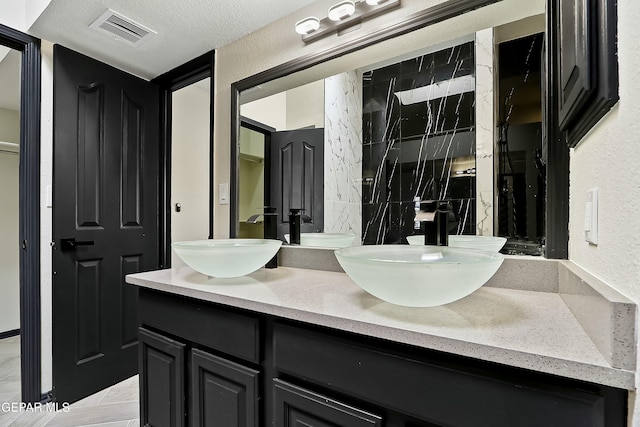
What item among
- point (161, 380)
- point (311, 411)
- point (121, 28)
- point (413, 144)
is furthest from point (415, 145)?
point (121, 28)

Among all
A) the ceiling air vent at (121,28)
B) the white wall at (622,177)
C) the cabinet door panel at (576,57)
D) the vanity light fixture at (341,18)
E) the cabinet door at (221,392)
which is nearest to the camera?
the white wall at (622,177)

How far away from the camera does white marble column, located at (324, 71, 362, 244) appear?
1.35 metres

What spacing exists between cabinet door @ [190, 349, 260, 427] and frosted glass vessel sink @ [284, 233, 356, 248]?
66cm

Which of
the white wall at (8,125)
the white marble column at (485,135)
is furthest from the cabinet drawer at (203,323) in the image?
the white wall at (8,125)

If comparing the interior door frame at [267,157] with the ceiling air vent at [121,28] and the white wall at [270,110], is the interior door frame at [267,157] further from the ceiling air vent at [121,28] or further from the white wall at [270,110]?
the ceiling air vent at [121,28]

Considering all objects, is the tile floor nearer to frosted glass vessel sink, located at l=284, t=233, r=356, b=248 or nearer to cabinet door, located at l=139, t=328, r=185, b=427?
cabinet door, located at l=139, t=328, r=185, b=427

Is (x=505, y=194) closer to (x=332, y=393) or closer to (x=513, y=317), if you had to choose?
(x=513, y=317)

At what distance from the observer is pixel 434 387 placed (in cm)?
59

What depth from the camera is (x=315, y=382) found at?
0.75 meters

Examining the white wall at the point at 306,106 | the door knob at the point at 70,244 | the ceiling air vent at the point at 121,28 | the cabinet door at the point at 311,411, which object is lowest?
the cabinet door at the point at 311,411

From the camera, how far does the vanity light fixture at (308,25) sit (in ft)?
4.81

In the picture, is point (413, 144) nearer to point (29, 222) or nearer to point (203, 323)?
point (203, 323)

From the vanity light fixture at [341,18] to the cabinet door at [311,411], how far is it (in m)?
1.39

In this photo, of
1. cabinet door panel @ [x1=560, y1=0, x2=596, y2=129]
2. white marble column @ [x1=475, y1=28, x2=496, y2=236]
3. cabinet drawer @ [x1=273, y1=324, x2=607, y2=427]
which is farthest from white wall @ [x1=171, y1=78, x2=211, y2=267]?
cabinet door panel @ [x1=560, y1=0, x2=596, y2=129]
